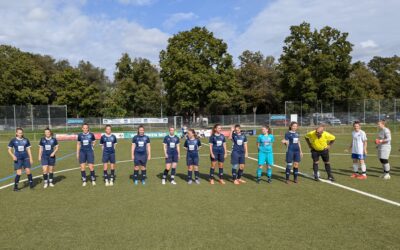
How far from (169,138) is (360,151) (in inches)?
269

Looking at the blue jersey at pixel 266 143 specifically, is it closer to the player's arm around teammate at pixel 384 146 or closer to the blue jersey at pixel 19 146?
the player's arm around teammate at pixel 384 146

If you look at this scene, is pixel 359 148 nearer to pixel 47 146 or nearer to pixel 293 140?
pixel 293 140

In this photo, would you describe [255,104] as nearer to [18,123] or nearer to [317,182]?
[18,123]

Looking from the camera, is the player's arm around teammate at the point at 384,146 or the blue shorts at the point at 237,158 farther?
the player's arm around teammate at the point at 384,146

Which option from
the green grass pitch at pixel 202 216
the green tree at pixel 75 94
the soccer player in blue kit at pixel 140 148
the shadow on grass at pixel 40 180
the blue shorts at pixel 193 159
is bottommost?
the shadow on grass at pixel 40 180

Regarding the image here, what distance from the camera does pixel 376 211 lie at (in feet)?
24.1

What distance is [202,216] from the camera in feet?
23.5

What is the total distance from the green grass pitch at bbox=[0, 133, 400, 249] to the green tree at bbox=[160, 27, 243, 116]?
39.0 metres

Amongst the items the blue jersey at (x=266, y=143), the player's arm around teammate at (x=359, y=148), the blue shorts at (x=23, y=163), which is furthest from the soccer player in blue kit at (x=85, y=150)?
the player's arm around teammate at (x=359, y=148)

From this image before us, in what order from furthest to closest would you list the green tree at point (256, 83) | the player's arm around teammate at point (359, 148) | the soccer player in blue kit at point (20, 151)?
the green tree at point (256, 83) → the player's arm around teammate at point (359, 148) → the soccer player in blue kit at point (20, 151)

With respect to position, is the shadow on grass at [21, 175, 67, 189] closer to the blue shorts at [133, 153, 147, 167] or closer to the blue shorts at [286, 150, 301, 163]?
the blue shorts at [133, 153, 147, 167]

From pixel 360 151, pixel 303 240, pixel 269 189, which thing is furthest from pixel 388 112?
pixel 303 240

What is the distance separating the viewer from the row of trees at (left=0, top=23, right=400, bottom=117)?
1967 inches

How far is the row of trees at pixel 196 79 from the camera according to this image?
49969 mm
